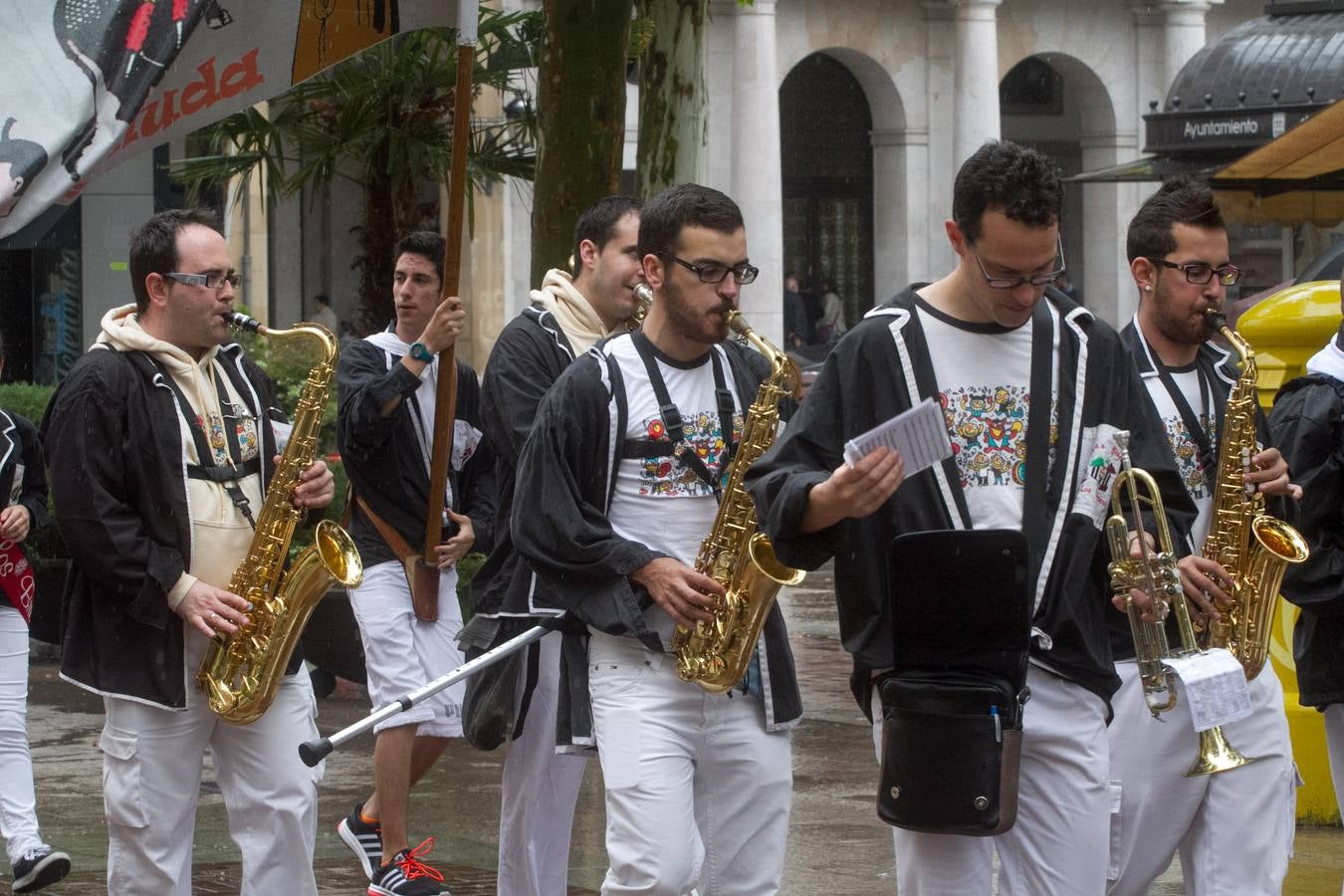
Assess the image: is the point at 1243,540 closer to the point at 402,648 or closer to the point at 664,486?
the point at 664,486

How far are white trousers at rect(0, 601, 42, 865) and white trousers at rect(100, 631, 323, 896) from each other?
5.09 ft

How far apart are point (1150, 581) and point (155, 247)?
9.24 ft

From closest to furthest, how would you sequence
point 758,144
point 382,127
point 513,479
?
point 513,479, point 382,127, point 758,144

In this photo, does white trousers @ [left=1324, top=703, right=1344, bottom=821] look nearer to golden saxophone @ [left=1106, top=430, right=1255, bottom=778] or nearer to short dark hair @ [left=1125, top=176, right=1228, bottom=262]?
golden saxophone @ [left=1106, top=430, right=1255, bottom=778]

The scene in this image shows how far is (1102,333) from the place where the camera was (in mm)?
4566

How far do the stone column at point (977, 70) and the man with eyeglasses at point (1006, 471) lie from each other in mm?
29739

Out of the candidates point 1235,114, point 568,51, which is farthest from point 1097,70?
point 568,51

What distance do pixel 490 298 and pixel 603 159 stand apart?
21.0 meters

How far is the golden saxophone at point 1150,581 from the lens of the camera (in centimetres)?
452

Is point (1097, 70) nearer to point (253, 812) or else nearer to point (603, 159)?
point (603, 159)

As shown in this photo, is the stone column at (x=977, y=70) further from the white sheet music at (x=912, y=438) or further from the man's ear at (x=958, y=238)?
the white sheet music at (x=912, y=438)

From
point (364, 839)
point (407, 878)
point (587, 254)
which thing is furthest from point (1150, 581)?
point (364, 839)

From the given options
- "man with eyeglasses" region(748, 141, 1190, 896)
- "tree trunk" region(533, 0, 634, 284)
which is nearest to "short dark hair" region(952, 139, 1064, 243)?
"man with eyeglasses" region(748, 141, 1190, 896)

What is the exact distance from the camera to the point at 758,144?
3130 centimetres
